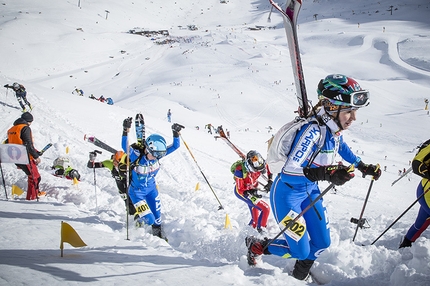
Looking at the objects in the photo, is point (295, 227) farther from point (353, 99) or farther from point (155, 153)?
point (155, 153)


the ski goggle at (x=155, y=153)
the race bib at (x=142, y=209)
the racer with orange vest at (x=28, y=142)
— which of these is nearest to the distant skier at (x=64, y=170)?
the racer with orange vest at (x=28, y=142)

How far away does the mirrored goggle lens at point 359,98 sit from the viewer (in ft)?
10.6

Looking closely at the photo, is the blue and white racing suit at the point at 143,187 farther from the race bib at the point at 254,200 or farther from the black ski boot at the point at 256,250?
the black ski boot at the point at 256,250

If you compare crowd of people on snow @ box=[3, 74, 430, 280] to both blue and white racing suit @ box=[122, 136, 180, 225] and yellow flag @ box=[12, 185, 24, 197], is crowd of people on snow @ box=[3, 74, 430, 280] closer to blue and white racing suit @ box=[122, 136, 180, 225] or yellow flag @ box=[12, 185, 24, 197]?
blue and white racing suit @ box=[122, 136, 180, 225]

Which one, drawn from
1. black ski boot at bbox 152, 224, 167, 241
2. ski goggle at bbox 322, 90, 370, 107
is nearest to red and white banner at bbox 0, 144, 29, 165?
black ski boot at bbox 152, 224, 167, 241

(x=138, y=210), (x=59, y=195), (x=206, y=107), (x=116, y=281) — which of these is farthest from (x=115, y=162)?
(x=206, y=107)

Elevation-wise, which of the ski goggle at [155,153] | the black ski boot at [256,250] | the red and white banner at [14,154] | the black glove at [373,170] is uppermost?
the black glove at [373,170]

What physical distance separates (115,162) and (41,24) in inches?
2694

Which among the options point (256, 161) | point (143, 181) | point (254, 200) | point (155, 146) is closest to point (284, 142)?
point (256, 161)

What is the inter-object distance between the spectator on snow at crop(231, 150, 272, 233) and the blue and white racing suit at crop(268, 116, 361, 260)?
83.2 inches

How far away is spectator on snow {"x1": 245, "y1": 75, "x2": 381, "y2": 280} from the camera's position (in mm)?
3160

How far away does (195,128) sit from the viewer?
23.1m

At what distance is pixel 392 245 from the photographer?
15.1ft

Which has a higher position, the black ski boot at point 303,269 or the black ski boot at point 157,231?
the black ski boot at point 303,269
